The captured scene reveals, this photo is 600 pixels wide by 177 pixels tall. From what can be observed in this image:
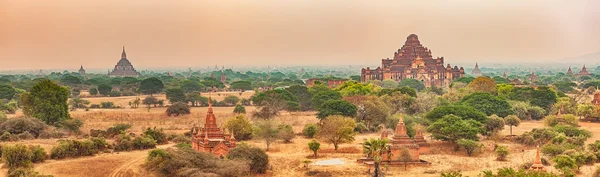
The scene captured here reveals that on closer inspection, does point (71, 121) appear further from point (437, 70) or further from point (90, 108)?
point (437, 70)

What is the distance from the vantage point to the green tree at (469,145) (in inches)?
1576

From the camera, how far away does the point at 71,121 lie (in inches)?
1983

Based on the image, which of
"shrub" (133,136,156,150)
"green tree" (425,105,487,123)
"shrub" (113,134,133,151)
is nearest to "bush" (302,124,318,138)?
"green tree" (425,105,487,123)

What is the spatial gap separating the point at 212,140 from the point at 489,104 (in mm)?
30493

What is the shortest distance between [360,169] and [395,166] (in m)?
2.58

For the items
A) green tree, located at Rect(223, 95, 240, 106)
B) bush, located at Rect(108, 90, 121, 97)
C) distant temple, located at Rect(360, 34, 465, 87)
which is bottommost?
green tree, located at Rect(223, 95, 240, 106)

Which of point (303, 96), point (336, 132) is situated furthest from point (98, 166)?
point (303, 96)

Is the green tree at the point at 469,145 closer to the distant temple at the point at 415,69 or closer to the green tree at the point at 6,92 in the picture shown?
the green tree at the point at 6,92

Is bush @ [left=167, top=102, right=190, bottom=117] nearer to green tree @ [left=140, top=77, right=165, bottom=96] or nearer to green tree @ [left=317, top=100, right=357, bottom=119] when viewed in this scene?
green tree @ [left=317, top=100, right=357, bottom=119]

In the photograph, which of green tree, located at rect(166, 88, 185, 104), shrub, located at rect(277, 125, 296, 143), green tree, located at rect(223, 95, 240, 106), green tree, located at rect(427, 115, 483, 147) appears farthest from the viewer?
green tree, located at rect(223, 95, 240, 106)

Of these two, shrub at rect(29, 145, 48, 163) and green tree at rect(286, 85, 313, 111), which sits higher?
green tree at rect(286, 85, 313, 111)

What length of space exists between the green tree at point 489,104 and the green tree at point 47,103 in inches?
1459

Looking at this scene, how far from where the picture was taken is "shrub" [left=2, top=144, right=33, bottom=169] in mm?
33719

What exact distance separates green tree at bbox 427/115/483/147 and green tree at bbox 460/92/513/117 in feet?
41.1
